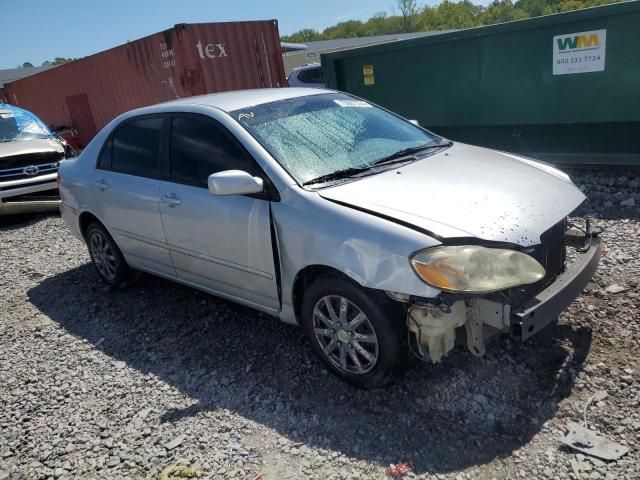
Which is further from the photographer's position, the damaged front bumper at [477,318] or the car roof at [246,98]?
the car roof at [246,98]

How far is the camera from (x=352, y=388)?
10.4 feet

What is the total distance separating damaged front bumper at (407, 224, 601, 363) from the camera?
262cm

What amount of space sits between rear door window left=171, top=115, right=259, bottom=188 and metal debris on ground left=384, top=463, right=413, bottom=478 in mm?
1818

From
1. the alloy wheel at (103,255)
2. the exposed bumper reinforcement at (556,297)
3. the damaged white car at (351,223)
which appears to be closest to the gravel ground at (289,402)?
the damaged white car at (351,223)

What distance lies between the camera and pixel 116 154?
4598 mm

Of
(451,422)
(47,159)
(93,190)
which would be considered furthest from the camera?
(47,159)

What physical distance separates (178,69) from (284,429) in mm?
9578

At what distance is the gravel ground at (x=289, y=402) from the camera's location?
265cm

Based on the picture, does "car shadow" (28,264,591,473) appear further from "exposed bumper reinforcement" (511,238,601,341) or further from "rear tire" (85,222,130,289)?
"rear tire" (85,222,130,289)

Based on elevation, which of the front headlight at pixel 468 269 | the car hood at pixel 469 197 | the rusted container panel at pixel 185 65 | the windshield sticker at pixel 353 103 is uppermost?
the rusted container panel at pixel 185 65

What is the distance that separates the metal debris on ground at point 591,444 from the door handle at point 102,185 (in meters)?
3.87

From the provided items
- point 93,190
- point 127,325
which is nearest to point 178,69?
point 93,190

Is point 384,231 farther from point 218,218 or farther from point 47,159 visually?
point 47,159

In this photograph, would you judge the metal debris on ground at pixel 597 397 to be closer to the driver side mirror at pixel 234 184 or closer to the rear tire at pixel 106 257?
the driver side mirror at pixel 234 184
